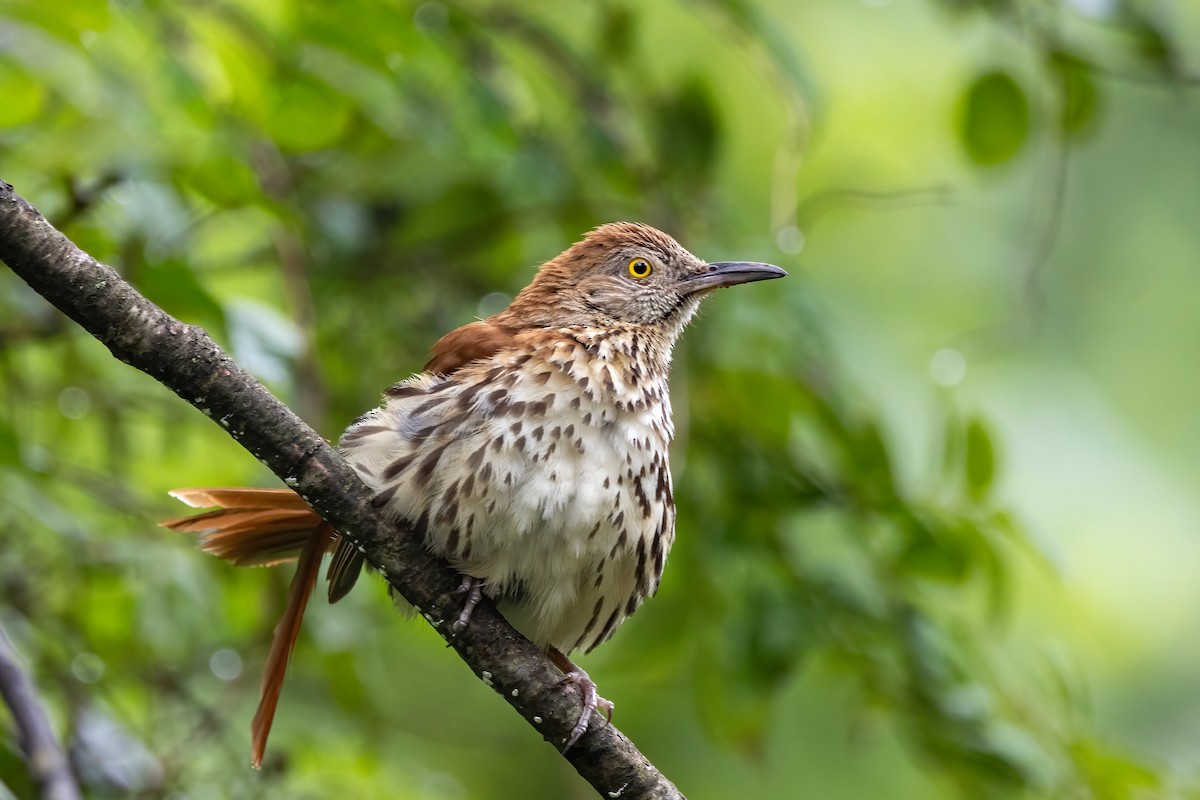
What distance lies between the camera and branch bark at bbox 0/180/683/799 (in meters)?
2.01

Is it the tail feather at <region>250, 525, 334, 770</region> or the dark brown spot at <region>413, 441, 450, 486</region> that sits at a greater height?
the dark brown spot at <region>413, 441, 450, 486</region>

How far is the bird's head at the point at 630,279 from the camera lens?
3.60 meters

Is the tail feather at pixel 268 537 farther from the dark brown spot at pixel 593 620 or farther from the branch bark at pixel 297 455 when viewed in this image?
the dark brown spot at pixel 593 620

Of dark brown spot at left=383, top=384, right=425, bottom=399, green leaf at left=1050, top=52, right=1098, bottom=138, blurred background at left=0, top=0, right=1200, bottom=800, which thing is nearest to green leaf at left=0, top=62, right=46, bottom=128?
blurred background at left=0, top=0, right=1200, bottom=800

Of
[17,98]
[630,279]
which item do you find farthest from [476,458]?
[17,98]

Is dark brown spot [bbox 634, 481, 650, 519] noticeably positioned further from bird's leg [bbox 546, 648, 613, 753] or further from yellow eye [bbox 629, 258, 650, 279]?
yellow eye [bbox 629, 258, 650, 279]

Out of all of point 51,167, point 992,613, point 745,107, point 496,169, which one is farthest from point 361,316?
point 745,107

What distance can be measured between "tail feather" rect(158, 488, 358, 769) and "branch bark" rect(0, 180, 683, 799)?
44cm

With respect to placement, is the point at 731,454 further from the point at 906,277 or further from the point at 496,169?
the point at 906,277

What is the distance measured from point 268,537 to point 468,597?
722mm

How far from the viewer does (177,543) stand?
3.86 meters

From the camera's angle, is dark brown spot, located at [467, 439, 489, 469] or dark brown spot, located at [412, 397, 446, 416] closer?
dark brown spot, located at [467, 439, 489, 469]

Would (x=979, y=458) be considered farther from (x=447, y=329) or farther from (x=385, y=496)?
(x=447, y=329)

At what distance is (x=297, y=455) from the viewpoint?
222cm
